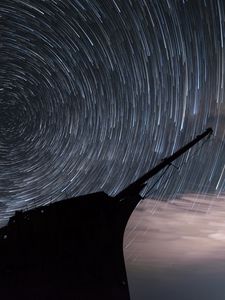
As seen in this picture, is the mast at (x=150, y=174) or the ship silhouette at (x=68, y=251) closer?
the ship silhouette at (x=68, y=251)

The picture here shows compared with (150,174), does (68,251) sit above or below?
below

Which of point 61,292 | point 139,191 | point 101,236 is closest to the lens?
point 61,292

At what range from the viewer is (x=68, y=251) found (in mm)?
29609

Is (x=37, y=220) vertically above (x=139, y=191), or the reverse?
(x=139, y=191)

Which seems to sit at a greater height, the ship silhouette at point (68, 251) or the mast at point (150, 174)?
Answer: the mast at point (150, 174)

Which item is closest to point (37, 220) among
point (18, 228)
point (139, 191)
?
point (18, 228)

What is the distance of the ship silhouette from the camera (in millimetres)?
28312

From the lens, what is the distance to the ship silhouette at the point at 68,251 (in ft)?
92.9

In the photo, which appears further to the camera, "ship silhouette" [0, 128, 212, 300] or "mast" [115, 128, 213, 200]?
"mast" [115, 128, 213, 200]

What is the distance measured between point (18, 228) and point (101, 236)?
6324 millimetres

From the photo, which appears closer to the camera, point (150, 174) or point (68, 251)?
point (68, 251)

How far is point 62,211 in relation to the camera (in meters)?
29.5

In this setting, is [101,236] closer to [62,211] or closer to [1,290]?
[62,211]

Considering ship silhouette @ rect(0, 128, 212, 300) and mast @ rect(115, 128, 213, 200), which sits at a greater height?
mast @ rect(115, 128, 213, 200)
